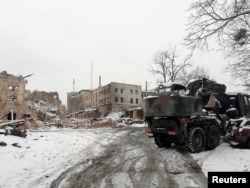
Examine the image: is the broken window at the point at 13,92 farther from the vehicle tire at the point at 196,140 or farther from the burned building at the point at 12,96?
the vehicle tire at the point at 196,140

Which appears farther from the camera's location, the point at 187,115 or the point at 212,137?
the point at 212,137

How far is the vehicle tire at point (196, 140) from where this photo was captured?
46.4 ft

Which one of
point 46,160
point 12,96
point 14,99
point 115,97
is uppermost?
point 115,97

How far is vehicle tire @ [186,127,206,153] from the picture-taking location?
14133mm

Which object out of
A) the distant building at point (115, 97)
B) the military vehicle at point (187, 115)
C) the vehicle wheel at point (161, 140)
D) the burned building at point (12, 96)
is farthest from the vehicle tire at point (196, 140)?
the distant building at point (115, 97)

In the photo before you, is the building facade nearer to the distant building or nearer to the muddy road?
the distant building

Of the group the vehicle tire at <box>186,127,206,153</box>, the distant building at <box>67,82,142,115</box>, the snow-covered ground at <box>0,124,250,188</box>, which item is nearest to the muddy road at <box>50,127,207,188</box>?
the snow-covered ground at <box>0,124,250,188</box>

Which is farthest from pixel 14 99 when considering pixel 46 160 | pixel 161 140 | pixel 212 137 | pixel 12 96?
pixel 212 137

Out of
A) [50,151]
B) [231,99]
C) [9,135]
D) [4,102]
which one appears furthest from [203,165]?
[4,102]

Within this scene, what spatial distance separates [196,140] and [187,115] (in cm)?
136

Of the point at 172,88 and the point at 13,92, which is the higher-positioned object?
the point at 13,92

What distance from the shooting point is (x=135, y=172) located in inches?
385

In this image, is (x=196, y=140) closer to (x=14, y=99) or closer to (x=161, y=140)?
(x=161, y=140)

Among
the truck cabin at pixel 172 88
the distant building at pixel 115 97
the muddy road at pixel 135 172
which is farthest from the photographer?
the distant building at pixel 115 97
